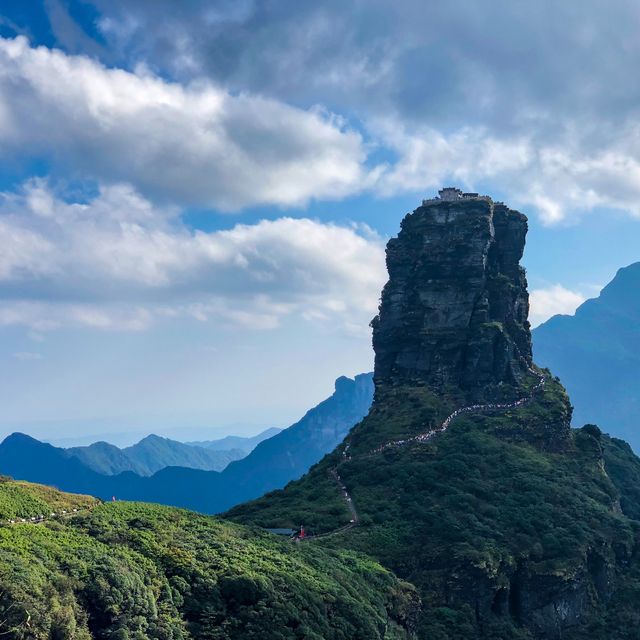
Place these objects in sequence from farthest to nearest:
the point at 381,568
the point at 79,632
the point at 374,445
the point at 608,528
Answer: the point at 374,445 → the point at 608,528 → the point at 381,568 → the point at 79,632

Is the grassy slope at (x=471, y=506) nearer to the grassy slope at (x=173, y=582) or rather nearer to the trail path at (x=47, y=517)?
the grassy slope at (x=173, y=582)

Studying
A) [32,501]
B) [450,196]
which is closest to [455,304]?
[450,196]

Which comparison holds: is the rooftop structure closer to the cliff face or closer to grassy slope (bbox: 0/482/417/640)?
the cliff face

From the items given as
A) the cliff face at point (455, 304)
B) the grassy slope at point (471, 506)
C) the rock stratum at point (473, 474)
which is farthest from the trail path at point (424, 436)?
the cliff face at point (455, 304)

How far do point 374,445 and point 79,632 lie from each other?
59998mm

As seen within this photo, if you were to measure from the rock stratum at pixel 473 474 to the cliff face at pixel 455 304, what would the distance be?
19 cm

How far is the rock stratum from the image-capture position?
71.1 m

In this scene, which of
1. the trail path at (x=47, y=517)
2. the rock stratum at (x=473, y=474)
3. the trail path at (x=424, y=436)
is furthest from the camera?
the trail path at (x=424, y=436)

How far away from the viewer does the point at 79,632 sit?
1492 inches

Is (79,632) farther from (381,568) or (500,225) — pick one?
(500,225)

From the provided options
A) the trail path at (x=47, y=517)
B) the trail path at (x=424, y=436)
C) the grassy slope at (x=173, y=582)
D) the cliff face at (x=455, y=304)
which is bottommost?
the grassy slope at (x=173, y=582)

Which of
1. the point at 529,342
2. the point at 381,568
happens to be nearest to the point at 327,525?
the point at 381,568

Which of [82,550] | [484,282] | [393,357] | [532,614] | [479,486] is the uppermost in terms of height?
[484,282]

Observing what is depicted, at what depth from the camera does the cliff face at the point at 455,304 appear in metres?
103
